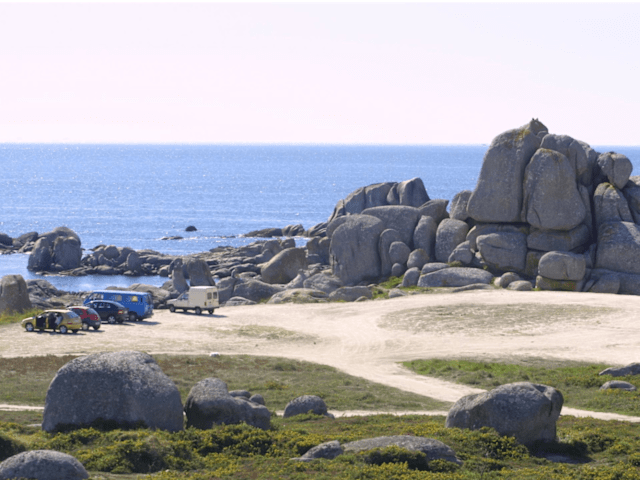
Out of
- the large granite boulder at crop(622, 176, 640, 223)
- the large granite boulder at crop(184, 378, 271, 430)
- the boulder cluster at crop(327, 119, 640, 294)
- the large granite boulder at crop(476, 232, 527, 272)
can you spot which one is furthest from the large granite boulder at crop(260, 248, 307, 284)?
the large granite boulder at crop(184, 378, 271, 430)

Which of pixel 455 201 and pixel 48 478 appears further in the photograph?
pixel 455 201

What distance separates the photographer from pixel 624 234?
2255 inches

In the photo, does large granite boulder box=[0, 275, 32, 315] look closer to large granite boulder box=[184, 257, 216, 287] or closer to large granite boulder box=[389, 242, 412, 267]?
large granite boulder box=[184, 257, 216, 287]

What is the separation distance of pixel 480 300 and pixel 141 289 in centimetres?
3066

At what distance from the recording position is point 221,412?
22.6 meters

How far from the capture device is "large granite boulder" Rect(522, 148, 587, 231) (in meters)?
59.2

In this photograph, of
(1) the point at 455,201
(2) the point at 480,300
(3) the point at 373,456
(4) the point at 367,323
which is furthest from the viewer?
(1) the point at 455,201

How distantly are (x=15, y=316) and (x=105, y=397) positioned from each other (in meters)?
33.2

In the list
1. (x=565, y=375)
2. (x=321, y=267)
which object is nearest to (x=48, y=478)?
(x=565, y=375)

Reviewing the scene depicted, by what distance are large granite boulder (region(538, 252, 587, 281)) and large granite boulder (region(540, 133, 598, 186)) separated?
8.60 metres

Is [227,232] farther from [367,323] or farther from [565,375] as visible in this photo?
[565,375]

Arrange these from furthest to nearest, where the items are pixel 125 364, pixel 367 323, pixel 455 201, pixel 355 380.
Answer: pixel 455 201 < pixel 367 323 < pixel 355 380 < pixel 125 364

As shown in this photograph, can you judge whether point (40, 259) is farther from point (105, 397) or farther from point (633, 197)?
point (105, 397)

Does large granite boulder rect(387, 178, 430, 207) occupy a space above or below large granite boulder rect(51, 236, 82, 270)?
above
